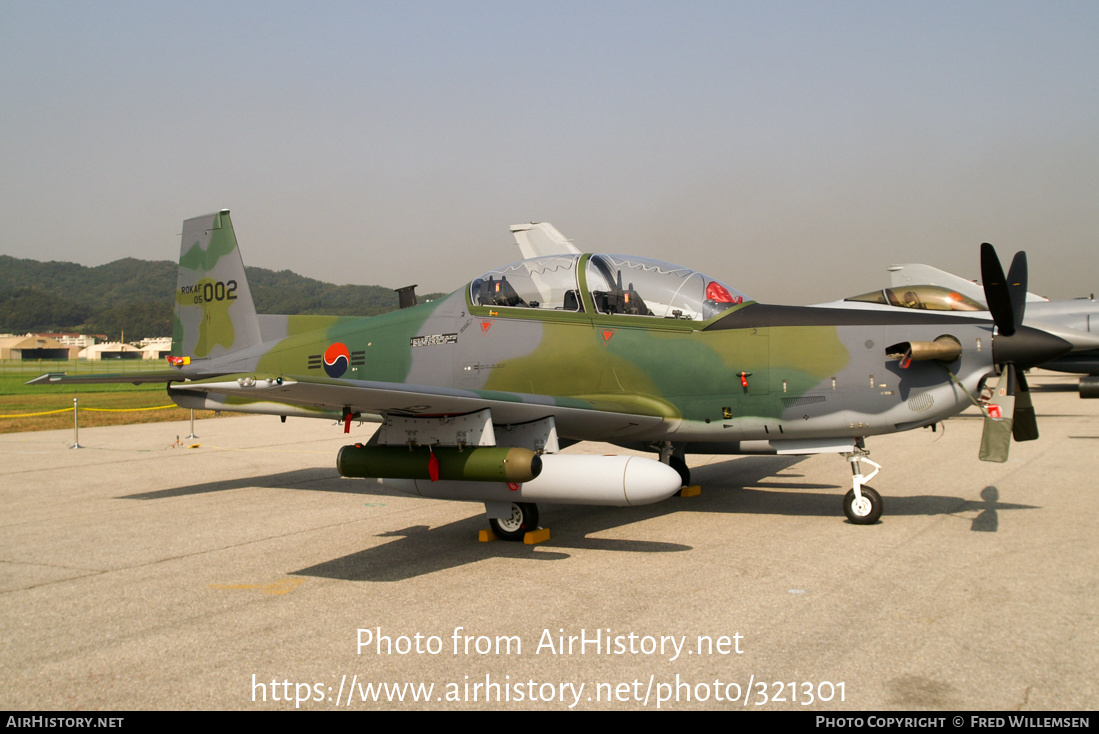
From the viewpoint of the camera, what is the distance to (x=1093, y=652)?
13.0 feet

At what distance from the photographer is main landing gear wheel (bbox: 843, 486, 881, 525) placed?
7.11m

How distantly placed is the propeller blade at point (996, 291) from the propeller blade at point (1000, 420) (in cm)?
36

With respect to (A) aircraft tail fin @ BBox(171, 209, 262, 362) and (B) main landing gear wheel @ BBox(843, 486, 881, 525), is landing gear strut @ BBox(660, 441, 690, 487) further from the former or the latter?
(A) aircraft tail fin @ BBox(171, 209, 262, 362)

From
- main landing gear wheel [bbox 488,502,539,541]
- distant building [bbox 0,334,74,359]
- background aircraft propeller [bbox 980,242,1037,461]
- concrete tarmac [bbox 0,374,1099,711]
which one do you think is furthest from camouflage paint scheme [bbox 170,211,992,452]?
distant building [bbox 0,334,74,359]

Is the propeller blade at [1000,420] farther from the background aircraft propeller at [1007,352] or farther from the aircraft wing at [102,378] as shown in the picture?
the aircraft wing at [102,378]

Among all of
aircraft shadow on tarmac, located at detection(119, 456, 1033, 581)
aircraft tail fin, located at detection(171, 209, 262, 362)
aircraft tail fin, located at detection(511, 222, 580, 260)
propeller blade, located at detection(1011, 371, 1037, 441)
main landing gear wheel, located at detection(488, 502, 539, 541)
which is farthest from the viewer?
aircraft tail fin, located at detection(511, 222, 580, 260)

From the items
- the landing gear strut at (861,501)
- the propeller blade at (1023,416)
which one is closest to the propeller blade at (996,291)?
the propeller blade at (1023,416)

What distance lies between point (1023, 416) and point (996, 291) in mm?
1203

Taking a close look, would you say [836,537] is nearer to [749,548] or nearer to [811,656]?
[749,548]

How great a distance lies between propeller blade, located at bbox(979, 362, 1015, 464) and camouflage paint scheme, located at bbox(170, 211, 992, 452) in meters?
0.18

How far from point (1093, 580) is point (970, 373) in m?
2.02

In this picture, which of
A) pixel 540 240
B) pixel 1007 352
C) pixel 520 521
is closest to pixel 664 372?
pixel 520 521

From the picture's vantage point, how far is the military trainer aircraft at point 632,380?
6457 millimetres
